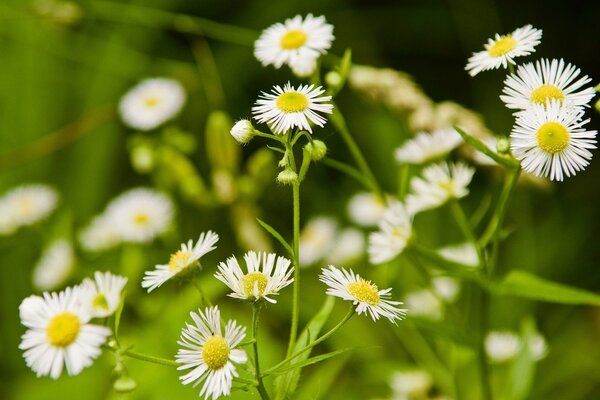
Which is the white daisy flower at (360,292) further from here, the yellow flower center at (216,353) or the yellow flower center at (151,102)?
the yellow flower center at (151,102)

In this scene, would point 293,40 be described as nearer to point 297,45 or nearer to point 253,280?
point 297,45

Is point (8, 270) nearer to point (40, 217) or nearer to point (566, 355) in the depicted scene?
point (40, 217)

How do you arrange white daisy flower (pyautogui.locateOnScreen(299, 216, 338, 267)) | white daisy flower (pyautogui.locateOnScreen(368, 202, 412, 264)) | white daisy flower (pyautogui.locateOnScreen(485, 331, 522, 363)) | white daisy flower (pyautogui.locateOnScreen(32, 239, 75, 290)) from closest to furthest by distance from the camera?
white daisy flower (pyautogui.locateOnScreen(368, 202, 412, 264)), white daisy flower (pyautogui.locateOnScreen(485, 331, 522, 363)), white daisy flower (pyautogui.locateOnScreen(32, 239, 75, 290)), white daisy flower (pyautogui.locateOnScreen(299, 216, 338, 267))

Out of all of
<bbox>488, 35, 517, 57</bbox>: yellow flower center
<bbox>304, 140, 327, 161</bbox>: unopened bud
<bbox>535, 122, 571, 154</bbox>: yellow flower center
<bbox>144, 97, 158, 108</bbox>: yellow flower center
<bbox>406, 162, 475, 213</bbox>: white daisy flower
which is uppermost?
<bbox>144, 97, 158, 108</bbox>: yellow flower center

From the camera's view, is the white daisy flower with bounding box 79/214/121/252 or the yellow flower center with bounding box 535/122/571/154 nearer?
the yellow flower center with bounding box 535/122/571/154

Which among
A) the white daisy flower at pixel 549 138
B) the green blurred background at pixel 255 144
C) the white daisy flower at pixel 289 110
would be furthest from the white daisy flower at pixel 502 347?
the white daisy flower at pixel 289 110

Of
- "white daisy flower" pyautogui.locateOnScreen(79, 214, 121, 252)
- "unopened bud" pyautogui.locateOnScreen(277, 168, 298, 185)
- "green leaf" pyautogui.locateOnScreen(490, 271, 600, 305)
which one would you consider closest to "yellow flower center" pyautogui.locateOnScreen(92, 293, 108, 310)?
"unopened bud" pyautogui.locateOnScreen(277, 168, 298, 185)

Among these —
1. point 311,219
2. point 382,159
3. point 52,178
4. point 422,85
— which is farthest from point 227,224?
point 422,85

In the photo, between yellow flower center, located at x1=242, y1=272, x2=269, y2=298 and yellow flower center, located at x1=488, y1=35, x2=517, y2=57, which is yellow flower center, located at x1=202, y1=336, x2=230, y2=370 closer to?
yellow flower center, located at x1=242, y1=272, x2=269, y2=298

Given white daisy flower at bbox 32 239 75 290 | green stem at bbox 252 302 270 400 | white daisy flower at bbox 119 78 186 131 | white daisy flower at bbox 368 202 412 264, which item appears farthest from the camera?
white daisy flower at bbox 119 78 186 131
